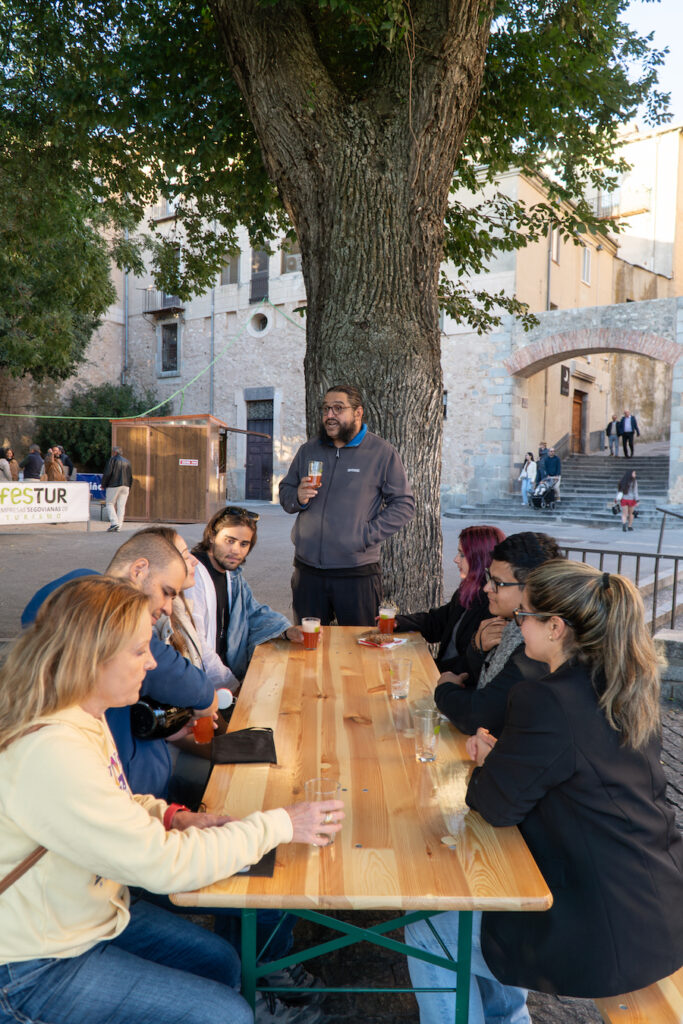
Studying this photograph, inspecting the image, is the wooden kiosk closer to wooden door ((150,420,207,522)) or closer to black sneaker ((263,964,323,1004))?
wooden door ((150,420,207,522))

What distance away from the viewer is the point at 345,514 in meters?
4.09

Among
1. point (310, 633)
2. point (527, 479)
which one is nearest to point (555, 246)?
point (527, 479)

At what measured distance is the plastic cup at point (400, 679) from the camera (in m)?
2.57

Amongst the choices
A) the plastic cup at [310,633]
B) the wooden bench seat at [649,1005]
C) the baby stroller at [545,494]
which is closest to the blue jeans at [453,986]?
the wooden bench seat at [649,1005]

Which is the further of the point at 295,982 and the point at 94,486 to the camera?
the point at 94,486

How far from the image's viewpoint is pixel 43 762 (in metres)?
1.41

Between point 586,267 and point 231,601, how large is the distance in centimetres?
2326

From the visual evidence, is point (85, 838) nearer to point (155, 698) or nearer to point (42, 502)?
point (155, 698)

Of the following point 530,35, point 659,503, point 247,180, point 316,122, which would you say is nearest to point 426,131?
point 316,122

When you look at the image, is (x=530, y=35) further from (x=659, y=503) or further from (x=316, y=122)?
(x=659, y=503)

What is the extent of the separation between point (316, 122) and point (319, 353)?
1.33 meters

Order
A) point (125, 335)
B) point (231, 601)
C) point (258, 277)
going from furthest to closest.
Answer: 1. point (125, 335)
2. point (258, 277)
3. point (231, 601)

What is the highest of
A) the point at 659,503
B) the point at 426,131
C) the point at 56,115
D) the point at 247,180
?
the point at 56,115

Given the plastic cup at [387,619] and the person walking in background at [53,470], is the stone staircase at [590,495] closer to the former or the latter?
the person walking in background at [53,470]
